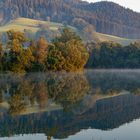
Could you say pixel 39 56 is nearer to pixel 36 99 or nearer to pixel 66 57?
pixel 66 57

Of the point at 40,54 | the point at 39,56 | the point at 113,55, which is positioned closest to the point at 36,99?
the point at 39,56

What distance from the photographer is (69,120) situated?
1140 inches

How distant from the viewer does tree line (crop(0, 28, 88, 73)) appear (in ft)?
285

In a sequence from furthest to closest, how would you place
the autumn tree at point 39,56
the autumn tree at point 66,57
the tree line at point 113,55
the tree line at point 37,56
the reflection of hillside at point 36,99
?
the tree line at point 113,55 < the autumn tree at point 66,57 < the autumn tree at point 39,56 < the tree line at point 37,56 < the reflection of hillside at point 36,99

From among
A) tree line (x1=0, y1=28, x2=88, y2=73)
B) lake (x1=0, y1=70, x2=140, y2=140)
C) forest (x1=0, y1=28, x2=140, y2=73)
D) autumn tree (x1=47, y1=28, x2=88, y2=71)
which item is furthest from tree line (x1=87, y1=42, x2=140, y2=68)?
lake (x1=0, y1=70, x2=140, y2=140)

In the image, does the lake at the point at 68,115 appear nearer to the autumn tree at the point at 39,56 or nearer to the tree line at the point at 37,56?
the tree line at the point at 37,56

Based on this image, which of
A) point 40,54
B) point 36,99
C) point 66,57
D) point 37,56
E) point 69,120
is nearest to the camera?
point 69,120

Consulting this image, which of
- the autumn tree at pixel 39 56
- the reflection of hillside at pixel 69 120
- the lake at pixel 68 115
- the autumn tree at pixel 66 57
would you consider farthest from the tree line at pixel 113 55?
the reflection of hillside at pixel 69 120

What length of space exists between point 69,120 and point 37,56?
206 feet

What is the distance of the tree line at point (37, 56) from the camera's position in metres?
86.8

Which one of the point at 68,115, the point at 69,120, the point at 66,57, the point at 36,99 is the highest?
the point at 69,120

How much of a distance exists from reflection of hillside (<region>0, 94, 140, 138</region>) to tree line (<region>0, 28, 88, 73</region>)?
52.4 m

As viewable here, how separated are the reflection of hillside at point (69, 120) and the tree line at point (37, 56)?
172ft

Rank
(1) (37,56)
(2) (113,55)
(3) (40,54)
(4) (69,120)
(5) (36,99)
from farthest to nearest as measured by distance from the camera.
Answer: (2) (113,55), (1) (37,56), (3) (40,54), (5) (36,99), (4) (69,120)
